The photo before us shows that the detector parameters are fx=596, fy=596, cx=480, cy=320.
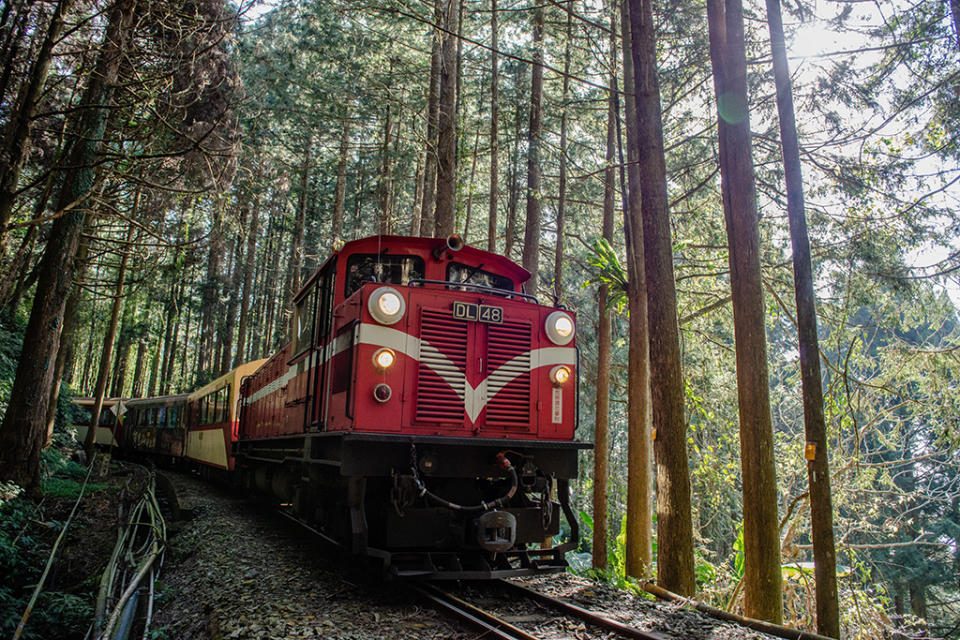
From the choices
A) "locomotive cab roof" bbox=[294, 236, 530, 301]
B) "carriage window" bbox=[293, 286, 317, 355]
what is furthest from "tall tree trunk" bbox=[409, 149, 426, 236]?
"locomotive cab roof" bbox=[294, 236, 530, 301]

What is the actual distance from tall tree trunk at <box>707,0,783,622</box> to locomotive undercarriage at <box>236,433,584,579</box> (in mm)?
2044

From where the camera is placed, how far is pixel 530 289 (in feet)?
41.1

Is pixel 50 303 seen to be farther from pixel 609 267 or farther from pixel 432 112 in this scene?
pixel 432 112

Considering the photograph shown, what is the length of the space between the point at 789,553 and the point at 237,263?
25.1m

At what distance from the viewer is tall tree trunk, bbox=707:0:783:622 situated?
5.95 m

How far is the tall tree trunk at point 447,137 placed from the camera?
11.5 m

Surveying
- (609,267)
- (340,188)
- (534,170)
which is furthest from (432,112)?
(340,188)

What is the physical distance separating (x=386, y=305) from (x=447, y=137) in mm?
7832

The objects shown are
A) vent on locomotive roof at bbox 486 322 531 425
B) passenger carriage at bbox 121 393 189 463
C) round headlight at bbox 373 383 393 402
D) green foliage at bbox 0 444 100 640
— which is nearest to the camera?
green foliage at bbox 0 444 100 640

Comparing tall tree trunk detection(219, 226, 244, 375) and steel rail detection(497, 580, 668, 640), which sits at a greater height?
tall tree trunk detection(219, 226, 244, 375)

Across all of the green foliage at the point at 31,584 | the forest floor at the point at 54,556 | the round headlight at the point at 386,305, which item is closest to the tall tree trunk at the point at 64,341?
the forest floor at the point at 54,556

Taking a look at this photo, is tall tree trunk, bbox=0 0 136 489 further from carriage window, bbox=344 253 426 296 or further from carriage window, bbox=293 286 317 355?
carriage window, bbox=344 253 426 296

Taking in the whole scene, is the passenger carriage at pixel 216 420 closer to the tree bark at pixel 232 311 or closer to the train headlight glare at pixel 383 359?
the tree bark at pixel 232 311

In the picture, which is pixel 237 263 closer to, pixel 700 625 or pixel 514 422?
pixel 514 422
